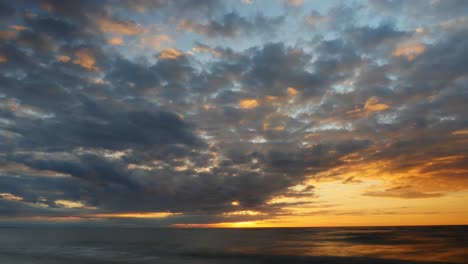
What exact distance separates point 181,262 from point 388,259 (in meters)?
33.2

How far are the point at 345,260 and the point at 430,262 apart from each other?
12.1 meters

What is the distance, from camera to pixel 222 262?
52.4m

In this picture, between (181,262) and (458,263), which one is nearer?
(458,263)

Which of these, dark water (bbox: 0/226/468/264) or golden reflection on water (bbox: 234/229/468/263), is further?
golden reflection on water (bbox: 234/229/468/263)

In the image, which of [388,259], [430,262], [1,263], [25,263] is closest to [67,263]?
[25,263]

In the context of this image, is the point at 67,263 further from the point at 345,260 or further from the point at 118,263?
the point at 345,260

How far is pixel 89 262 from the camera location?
5269cm

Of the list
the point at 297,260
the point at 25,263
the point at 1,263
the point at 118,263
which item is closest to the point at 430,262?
the point at 297,260

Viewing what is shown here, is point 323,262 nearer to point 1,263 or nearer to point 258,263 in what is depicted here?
point 258,263

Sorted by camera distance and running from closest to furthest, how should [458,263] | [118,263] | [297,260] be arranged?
Result: [458,263] < [118,263] < [297,260]

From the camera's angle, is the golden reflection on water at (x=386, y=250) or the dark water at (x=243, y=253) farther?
the golden reflection on water at (x=386, y=250)

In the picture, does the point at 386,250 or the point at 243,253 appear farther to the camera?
the point at 386,250

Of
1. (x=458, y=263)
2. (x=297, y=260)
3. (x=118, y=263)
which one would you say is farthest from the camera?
(x=297, y=260)

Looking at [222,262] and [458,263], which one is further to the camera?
[222,262]
